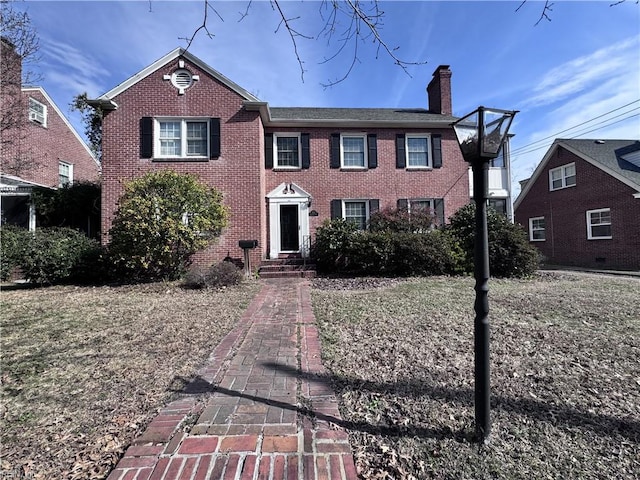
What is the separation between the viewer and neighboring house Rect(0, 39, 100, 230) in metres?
10.8

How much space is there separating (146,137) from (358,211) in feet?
25.7

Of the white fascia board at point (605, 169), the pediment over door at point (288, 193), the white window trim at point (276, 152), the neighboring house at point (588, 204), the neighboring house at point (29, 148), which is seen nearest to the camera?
the neighboring house at point (29, 148)

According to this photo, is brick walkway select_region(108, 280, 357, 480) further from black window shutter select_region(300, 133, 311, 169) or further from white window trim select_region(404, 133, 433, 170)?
white window trim select_region(404, 133, 433, 170)

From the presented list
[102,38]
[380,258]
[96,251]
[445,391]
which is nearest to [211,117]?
[96,251]

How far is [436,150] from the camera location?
13234mm

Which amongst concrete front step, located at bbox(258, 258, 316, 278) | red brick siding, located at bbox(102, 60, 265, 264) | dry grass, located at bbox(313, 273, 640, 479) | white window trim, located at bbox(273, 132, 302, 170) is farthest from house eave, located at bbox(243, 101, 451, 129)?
dry grass, located at bbox(313, 273, 640, 479)

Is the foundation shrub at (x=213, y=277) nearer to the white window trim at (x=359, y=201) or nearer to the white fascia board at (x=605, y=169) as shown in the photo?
the white window trim at (x=359, y=201)

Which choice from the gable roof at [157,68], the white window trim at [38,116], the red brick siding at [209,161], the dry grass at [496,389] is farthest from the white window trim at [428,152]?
the white window trim at [38,116]

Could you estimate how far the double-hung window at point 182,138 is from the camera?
35.2 ft

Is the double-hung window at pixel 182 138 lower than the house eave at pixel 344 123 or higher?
lower

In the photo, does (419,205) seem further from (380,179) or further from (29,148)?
(29,148)

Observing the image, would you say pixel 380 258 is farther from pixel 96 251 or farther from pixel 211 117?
pixel 96 251

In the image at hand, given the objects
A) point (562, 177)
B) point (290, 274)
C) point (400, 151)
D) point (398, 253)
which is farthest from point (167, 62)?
point (562, 177)

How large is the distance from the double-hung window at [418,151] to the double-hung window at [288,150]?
4482 millimetres
